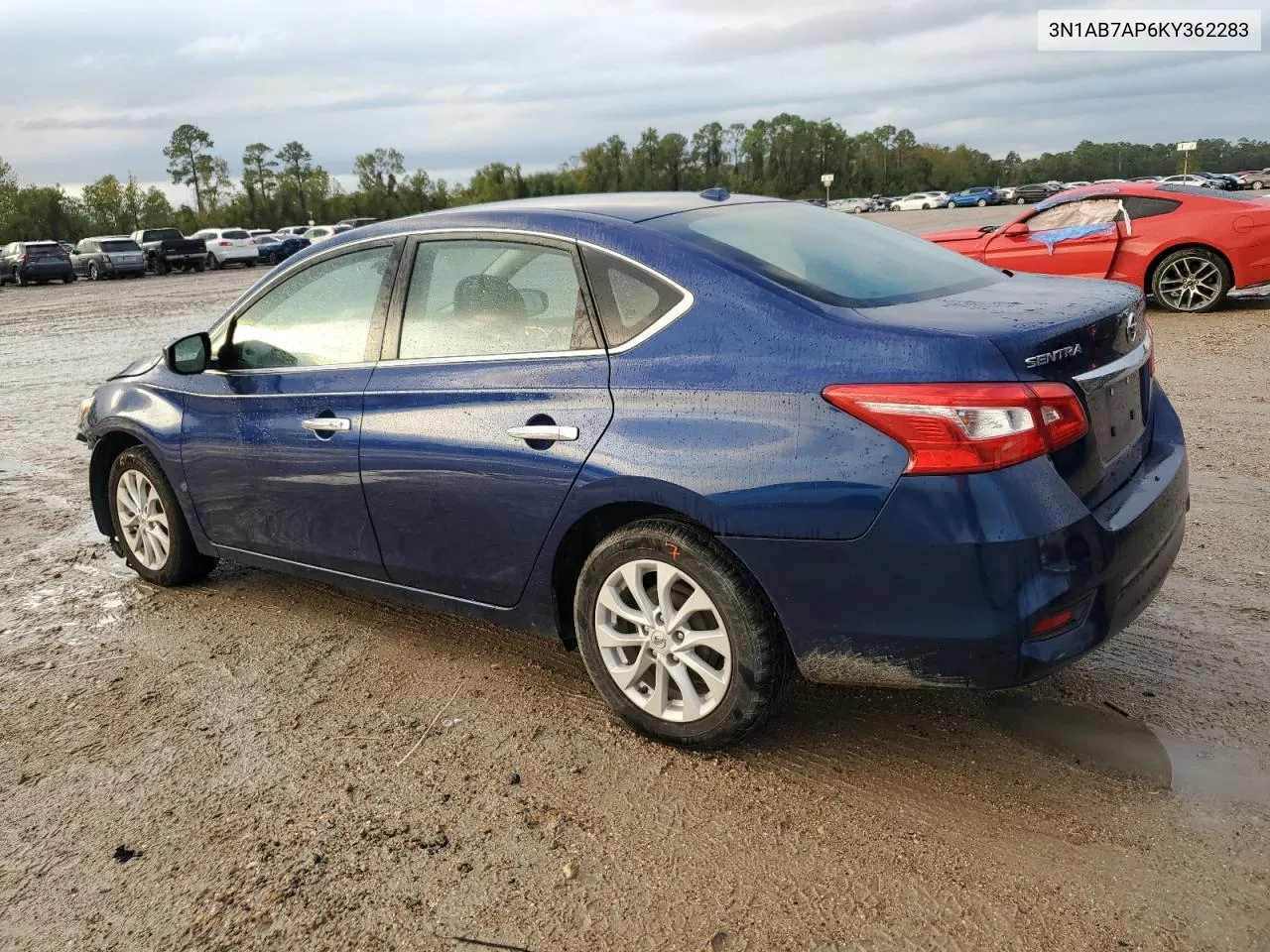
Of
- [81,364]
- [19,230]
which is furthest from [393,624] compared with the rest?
[19,230]

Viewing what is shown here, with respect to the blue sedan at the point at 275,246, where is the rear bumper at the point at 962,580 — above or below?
below

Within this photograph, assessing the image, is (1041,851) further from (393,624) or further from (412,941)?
(393,624)

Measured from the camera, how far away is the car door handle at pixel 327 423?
3863mm

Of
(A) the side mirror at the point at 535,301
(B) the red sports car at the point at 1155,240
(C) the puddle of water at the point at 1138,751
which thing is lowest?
(C) the puddle of water at the point at 1138,751

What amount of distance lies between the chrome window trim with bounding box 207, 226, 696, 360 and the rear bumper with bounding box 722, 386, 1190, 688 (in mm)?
687

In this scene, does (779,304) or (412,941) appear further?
(779,304)

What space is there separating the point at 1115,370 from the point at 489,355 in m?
1.89

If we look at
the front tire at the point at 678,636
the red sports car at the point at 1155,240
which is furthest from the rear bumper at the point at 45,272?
the front tire at the point at 678,636

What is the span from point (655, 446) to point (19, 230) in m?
87.4

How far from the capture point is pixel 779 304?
118 inches

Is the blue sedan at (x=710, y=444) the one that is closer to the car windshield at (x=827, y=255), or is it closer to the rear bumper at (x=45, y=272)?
the car windshield at (x=827, y=255)

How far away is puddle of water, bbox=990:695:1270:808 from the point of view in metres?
2.93

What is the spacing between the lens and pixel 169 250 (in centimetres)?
4381

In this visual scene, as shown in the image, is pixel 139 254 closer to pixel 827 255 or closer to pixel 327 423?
pixel 327 423
